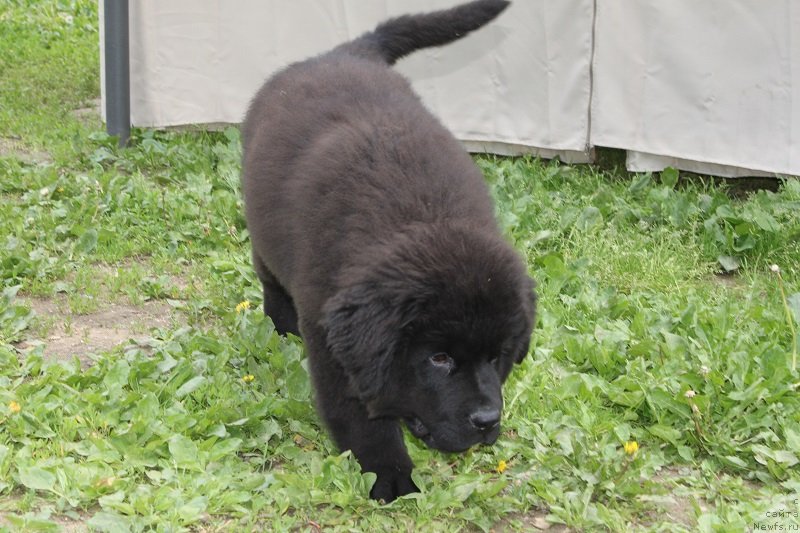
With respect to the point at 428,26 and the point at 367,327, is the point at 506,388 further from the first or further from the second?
the point at 428,26

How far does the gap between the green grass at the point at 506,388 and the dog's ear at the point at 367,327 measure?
18.4 inches

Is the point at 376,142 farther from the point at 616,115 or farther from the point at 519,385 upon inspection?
the point at 616,115

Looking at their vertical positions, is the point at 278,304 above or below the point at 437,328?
below

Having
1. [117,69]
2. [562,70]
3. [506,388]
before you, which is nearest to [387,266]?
[506,388]

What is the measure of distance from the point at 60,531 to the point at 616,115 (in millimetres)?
4157

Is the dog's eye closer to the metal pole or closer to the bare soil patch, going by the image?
the bare soil patch

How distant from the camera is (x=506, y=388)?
3785mm

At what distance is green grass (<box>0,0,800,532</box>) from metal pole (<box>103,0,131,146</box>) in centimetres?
71

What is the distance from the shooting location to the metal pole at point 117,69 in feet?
21.7

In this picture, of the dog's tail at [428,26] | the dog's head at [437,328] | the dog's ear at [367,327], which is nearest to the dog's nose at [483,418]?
the dog's head at [437,328]

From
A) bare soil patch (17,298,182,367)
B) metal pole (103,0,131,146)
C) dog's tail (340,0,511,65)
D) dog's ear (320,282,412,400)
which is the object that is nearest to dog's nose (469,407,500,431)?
dog's ear (320,282,412,400)

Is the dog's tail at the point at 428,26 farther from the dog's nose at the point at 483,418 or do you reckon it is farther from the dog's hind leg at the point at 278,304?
the dog's nose at the point at 483,418

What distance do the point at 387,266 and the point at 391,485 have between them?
78 centimetres

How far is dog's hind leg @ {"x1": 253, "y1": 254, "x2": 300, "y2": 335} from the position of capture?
14.1 feet
